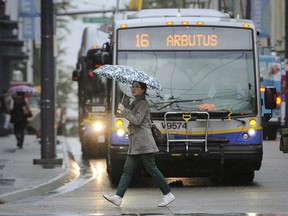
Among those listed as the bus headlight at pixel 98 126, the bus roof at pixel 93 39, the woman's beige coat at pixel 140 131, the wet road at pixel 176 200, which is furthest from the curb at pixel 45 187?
the bus roof at pixel 93 39

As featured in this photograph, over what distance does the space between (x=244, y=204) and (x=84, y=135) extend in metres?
13.2

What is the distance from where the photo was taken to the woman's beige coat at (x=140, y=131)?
1408 cm

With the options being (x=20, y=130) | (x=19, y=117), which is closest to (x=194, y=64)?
(x=19, y=117)

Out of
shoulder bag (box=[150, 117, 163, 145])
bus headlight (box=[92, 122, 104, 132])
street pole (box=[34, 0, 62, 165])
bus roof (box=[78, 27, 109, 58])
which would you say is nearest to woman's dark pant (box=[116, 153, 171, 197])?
shoulder bag (box=[150, 117, 163, 145])

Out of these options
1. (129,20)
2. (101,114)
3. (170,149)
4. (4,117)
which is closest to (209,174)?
(170,149)

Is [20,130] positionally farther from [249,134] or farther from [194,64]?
[249,134]

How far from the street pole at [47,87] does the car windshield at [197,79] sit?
5.73m

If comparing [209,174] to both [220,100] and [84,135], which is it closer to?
[220,100]

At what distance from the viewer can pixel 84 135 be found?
2717 cm

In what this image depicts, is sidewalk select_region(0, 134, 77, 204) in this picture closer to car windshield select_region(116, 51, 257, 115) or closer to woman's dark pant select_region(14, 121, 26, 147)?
car windshield select_region(116, 51, 257, 115)

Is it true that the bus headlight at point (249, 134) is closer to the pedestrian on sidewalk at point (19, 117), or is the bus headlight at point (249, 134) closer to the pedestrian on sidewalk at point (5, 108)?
the pedestrian on sidewalk at point (19, 117)

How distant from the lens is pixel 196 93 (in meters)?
17.3

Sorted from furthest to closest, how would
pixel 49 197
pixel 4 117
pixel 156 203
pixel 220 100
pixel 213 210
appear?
pixel 4 117, pixel 220 100, pixel 49 197, pixel 156 203, pixel 213 210

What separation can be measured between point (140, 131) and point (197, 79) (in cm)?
352
